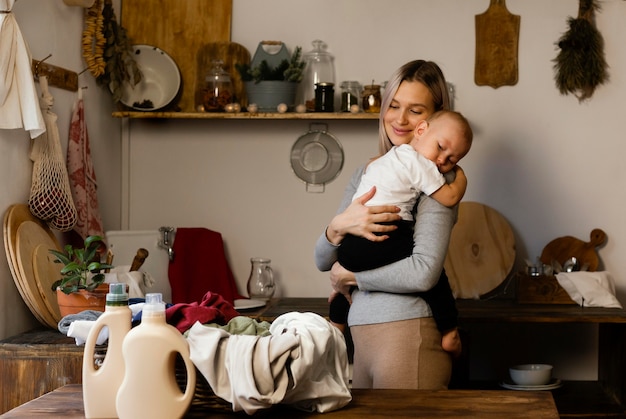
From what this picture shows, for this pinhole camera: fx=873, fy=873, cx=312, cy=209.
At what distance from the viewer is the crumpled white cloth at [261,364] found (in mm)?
1434

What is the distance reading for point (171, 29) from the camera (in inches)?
139

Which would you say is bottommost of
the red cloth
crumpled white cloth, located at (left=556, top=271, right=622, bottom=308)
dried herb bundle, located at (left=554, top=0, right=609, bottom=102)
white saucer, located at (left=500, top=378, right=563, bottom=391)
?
white saucer, located at (left=500, top=378, right=563, bottom=391)

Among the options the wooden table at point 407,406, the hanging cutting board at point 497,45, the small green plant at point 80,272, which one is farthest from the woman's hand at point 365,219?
the hanging cutting board at point 497,45

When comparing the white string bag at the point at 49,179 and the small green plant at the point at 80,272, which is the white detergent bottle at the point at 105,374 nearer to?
the small green plant at the point at 80,272

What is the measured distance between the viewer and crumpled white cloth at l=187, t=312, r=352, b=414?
1.43 m

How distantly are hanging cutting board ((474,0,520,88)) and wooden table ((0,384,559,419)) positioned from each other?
199cm

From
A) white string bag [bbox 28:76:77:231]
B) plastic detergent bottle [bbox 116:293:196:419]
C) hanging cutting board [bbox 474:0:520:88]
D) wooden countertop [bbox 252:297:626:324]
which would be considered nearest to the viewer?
plastic detergent bottle [bbox 116:293:196:419]

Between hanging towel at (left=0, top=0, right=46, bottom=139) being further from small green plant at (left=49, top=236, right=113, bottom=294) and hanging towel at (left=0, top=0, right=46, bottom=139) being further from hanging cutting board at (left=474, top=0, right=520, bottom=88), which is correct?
hanging cutting board at (left=474, top=0, right=520, bottom=88)

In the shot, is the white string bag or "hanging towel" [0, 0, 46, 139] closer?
"hanging towel" [0, 0, 46, 139]

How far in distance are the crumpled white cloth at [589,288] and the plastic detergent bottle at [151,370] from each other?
212cm

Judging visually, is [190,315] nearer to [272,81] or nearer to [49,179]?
[49,179]

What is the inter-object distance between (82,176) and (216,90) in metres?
0.65

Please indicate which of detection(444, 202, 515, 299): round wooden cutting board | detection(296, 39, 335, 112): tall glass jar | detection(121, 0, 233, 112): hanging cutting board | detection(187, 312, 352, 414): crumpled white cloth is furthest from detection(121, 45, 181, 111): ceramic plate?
detection(187, 312, 352, 414): crumpled white cloth

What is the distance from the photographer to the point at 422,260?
1.88 metres
